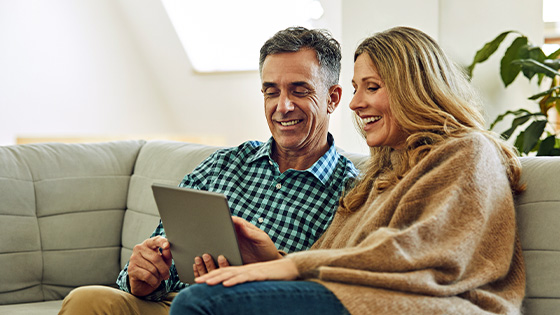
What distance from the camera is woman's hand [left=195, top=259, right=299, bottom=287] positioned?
1.17 metres

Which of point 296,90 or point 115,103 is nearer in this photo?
point 296,90

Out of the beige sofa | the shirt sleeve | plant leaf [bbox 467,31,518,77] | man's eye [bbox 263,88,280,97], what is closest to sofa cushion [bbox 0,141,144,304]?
the beige sofa

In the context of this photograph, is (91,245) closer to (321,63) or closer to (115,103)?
(321,63)

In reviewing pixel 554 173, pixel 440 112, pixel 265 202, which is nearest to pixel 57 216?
pixel 265 202

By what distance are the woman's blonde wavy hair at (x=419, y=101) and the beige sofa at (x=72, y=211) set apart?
0.82 meters

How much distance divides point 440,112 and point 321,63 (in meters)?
0.51

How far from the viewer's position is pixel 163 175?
230 cm

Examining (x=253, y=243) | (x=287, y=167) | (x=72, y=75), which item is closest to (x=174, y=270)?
(x=253, y=243)

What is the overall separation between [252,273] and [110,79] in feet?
12.1

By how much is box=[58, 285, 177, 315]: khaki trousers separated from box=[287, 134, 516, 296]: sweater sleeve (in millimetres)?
569

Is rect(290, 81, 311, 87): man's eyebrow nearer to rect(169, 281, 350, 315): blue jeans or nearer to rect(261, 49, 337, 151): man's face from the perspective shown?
rect(261, 49, 337, 151): man's face

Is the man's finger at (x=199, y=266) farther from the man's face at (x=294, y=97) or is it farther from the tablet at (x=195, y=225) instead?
the man's face at (x=294, y=97)

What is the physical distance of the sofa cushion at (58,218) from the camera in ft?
7.30

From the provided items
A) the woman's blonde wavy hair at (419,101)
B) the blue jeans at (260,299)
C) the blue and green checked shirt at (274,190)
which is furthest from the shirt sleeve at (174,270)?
the blue jeans at (260,299)
